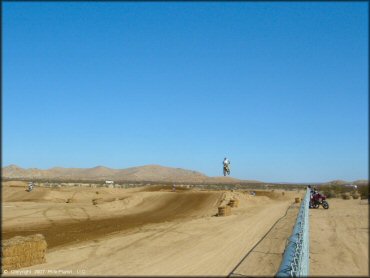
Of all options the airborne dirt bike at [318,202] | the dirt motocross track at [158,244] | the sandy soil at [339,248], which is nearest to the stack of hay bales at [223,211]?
the dirt motocross track at [158,244]

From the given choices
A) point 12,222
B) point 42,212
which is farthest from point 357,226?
point 42,212

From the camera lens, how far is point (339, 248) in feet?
48.6

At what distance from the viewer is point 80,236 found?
20.9 m

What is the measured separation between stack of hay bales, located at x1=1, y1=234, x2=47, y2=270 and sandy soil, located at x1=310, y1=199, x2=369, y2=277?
8.73 meters

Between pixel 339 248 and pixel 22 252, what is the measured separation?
11114 mm

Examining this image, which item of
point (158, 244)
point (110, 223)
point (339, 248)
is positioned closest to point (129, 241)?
Result: point (158, 244)

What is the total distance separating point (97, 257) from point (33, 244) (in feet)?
8.22

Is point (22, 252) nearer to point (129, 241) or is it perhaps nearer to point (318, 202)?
point (129, 241)

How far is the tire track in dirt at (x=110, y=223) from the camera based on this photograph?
67.5ft

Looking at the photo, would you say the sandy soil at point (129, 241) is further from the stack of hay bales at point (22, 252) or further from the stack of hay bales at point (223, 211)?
the stack of hay bales at point (223, 211)

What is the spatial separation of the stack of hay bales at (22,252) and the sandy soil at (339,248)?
28.7 ft

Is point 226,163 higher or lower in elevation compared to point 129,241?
higher

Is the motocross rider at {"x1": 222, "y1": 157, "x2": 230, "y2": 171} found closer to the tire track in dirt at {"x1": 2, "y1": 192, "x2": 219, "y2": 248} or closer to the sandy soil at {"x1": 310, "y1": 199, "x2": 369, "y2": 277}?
the tire track in dirt at {"x1": 2, "y1": 192, "x2": 219, "y2": 248}

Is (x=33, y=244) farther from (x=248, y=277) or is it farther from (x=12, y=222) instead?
(x=12, y=222)
